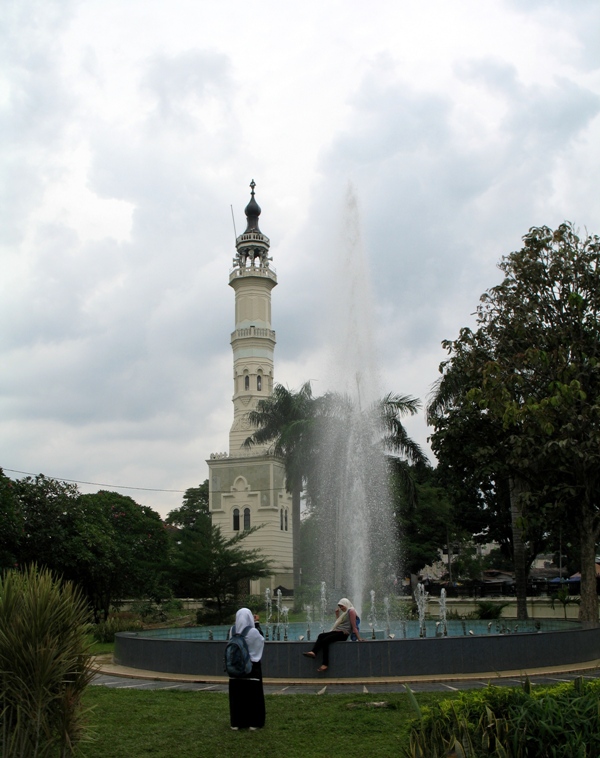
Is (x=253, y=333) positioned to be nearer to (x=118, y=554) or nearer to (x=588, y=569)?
(x=118, y=554)

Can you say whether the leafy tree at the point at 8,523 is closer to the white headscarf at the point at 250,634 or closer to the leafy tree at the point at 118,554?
the leafy tree at the point at 118,554

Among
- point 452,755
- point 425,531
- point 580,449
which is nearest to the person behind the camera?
point 452,755

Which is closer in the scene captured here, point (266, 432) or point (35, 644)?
point (35, 644)

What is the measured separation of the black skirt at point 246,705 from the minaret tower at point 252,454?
131ft

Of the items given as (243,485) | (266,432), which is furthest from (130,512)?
(243,485)

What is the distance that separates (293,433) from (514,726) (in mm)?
26574

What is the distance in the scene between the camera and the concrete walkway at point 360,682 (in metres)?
10.9

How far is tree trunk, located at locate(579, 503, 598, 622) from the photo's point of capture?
18172 mm

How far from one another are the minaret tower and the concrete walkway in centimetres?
3598

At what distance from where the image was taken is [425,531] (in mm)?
42938

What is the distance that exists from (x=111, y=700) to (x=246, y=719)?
9.13 feet

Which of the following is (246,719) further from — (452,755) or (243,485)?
(243,485)

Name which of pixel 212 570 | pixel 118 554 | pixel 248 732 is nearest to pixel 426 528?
pixel 118 554

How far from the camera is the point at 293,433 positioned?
3173 centimetres
